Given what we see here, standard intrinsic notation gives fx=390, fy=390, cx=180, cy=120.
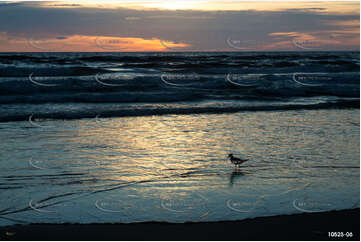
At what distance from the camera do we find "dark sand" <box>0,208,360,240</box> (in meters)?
4.45

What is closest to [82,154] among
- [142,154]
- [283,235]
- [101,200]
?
[142,154]

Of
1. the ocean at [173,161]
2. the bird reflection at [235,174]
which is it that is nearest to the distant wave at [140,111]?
the ocean at [173,161]

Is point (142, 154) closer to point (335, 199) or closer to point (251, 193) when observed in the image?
point (251, 193)

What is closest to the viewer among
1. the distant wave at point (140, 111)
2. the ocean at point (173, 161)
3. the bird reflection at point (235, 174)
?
the ocean at point (173, 161)

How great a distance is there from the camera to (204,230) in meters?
4.62

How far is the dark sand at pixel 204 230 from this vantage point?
14.6ft

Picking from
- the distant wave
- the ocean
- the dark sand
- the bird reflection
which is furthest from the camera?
the distant wave

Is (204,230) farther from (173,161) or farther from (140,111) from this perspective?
(140,111)

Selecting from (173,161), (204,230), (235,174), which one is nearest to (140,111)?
(173,161)

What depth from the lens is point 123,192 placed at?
5.79m

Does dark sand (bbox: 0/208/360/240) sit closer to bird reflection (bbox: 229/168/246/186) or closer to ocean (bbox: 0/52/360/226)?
ocean (bbox: 0/52/360/226)

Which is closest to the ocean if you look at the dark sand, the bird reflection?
the bird reflection

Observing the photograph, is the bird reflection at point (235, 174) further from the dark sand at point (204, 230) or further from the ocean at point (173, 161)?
the dark sand at point (204, 230)

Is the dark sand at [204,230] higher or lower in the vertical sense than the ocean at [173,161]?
lower
